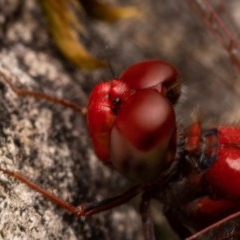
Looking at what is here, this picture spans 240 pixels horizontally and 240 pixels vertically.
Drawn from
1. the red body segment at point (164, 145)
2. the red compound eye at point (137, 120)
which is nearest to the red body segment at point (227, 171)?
the red body segment at point (164, 145)

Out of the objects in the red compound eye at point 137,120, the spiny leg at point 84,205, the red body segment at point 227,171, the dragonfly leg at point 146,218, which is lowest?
the dragonfly leg at point 146,218

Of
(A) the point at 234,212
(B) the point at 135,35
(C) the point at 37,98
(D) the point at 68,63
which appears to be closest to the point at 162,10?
(B) the point at 135,35

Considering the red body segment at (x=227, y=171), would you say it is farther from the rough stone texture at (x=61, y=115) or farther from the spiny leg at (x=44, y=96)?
the spiny leg at (x=44, y=96)

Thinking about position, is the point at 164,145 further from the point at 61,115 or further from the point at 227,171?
the point at 61,115

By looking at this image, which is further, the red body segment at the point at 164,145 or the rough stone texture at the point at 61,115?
the rough stone texture at the point at 61,115

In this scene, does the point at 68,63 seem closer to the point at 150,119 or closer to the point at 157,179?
the point at 157,179

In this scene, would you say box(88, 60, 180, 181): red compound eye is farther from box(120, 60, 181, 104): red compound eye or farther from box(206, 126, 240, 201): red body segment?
box(206, 126, 240, 201): red body segment
